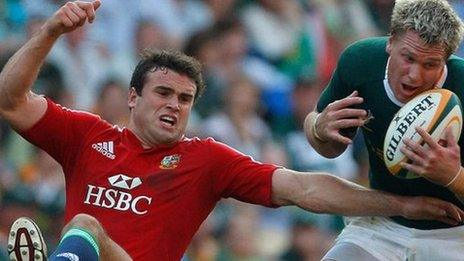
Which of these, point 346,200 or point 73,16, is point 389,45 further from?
point 73,16

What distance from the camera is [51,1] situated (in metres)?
10.6

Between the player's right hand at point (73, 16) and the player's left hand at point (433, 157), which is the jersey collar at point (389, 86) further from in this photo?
the player's right hand at point (73, 16)

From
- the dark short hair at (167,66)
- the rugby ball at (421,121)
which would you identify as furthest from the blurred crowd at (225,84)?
the rugby ball at (421,121)

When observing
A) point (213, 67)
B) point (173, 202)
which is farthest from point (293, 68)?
point (173, 202)

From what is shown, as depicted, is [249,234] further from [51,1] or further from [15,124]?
[15,124]

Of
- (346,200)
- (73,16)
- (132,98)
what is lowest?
(346,200)

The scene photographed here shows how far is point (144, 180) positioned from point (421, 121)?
A: 5.22 feet

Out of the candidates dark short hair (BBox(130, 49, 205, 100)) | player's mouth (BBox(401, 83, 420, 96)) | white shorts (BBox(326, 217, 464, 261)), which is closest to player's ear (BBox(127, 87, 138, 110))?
dark short hair (BBox(130, 49, 205, 100))

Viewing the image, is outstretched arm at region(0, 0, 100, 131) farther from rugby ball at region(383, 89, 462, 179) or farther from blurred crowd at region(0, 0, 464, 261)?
blurred crowd at region(0, 0, 464, 261)

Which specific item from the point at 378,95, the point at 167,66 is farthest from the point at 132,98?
the point at 378,95

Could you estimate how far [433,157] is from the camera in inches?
236

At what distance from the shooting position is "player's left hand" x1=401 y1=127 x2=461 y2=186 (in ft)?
19.7

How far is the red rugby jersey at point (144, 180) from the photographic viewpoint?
6.78 metres

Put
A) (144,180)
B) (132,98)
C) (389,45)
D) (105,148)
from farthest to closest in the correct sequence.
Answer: (132,98)
(105,148)
(144,180)
(389,45)
